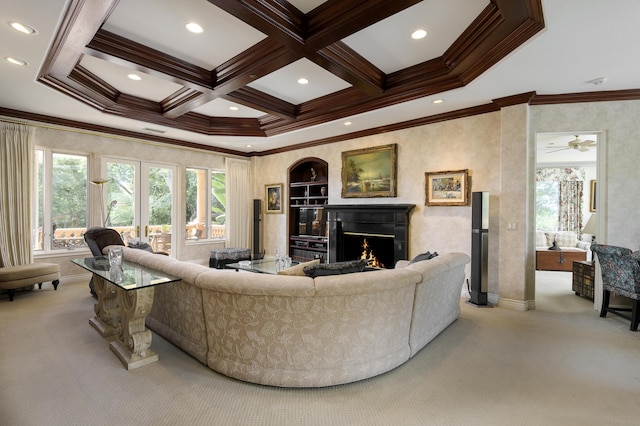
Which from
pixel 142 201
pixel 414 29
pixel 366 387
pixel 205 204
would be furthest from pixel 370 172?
pixel 142 201

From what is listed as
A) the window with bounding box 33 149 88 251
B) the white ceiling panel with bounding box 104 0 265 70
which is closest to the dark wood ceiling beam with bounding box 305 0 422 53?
the white ceiling panel with bounding box 104 0 265 70

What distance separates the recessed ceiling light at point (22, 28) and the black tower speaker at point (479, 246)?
16.5ft

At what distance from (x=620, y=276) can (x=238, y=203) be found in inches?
276

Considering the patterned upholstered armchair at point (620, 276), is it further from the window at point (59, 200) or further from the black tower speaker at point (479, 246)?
the window at point (59, 200)

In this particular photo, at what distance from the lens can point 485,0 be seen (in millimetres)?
2641

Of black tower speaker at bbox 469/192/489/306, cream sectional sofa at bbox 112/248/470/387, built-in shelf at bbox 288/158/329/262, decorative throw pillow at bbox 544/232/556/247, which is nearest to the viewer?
cream sectional sofa at bbox 112/248/470/387

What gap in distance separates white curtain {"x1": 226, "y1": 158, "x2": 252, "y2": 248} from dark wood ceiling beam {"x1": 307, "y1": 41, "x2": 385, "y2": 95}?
4466 mm

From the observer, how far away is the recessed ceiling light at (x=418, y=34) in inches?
123

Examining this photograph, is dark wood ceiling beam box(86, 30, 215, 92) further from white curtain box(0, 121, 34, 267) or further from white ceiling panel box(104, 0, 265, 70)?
white curtain box(0, 121, 34, 267)

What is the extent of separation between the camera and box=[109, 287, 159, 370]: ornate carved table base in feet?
8.47

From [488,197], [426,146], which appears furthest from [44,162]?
[488,197]

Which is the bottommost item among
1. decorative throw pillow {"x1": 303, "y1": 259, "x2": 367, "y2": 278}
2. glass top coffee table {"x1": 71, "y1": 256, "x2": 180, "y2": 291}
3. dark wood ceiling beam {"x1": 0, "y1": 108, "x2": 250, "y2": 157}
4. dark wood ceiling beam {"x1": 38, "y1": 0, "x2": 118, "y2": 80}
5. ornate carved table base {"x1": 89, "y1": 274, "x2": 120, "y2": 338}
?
ornate carved table base {"x1": 89, "y1": 274, "x2": 120, "y2": 338}

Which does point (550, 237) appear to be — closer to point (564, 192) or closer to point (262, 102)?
point (564, 192)

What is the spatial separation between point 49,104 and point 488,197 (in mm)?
6522
